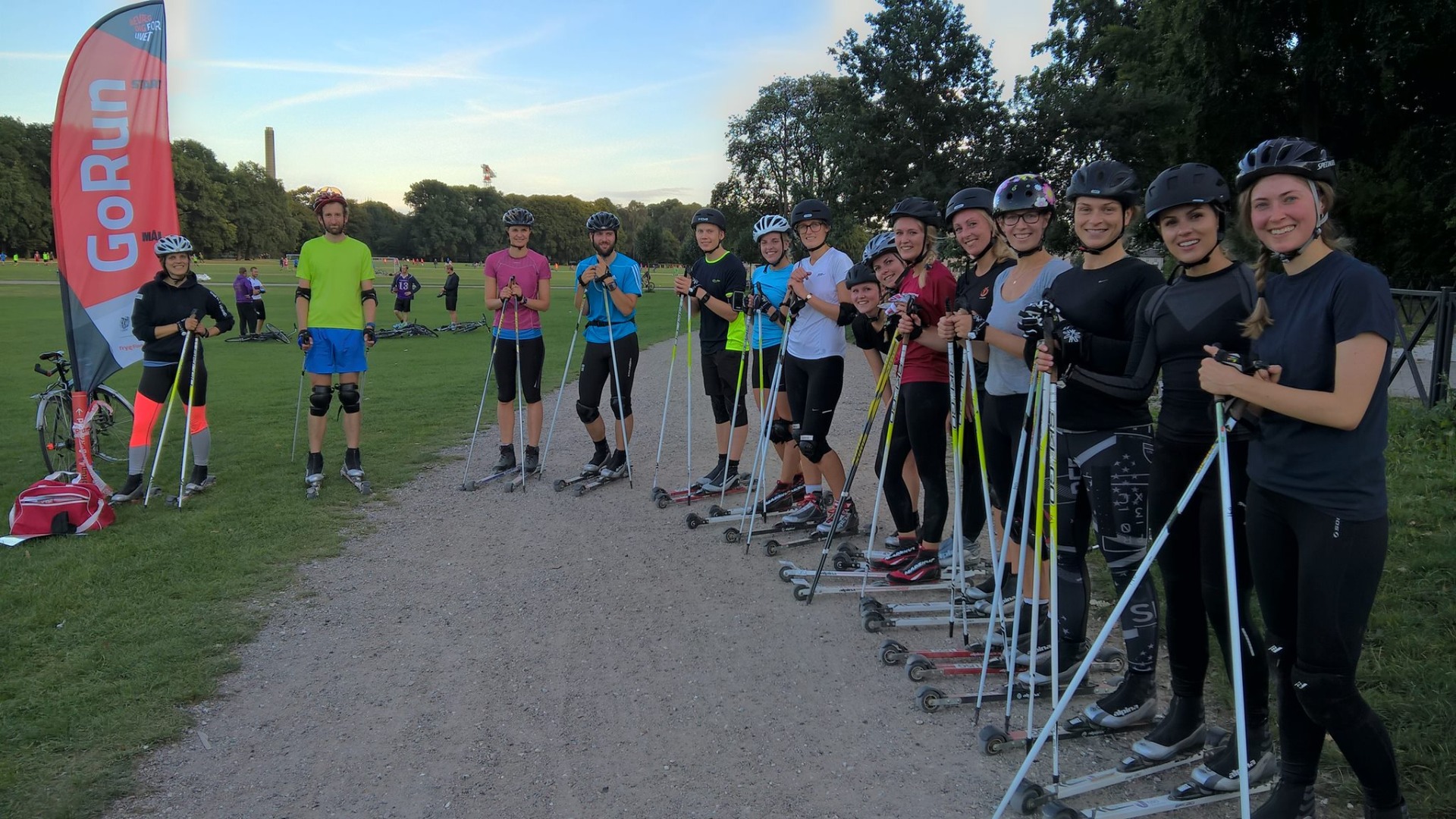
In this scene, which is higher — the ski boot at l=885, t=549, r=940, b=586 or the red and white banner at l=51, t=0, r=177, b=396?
the red and white banner at l=51, t=0, r=177, b=396

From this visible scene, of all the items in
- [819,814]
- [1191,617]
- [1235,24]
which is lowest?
[819,814]

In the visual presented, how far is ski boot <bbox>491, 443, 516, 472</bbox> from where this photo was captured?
9125 millimetres

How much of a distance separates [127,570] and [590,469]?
4.00 m

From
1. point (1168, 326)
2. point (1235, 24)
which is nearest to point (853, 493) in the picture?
point (1168, 326)

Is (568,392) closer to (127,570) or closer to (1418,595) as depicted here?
(127,570)

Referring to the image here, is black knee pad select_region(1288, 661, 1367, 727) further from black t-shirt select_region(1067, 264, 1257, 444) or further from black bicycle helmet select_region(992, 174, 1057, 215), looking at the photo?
black bicycle helmet select_region(992, 174, 1057, 215)

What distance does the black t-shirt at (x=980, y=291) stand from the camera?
480 centimetres

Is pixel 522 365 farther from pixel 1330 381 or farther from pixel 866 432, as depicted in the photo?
pixel 1330 381

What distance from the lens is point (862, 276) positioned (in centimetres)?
585

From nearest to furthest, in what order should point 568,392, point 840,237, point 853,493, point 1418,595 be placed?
point 1418,595
point 853,493
point 568,392
point 840,237

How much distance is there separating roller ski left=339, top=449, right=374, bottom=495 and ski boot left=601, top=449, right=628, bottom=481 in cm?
234

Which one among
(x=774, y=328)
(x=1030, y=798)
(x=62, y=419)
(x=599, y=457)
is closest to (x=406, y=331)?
(x=62, y=419)

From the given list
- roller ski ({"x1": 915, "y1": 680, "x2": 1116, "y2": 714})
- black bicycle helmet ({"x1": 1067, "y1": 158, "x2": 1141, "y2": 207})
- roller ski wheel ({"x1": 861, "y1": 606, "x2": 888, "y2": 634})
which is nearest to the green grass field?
roller ski ({"x1": 915, "y1": 680, "x2": 1116, "y2": 714})

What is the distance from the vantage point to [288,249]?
119 metres
